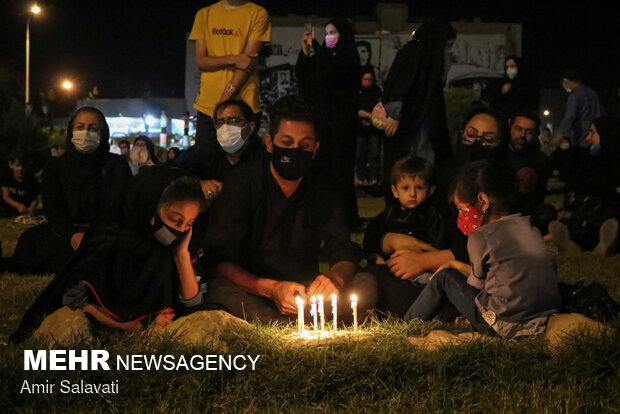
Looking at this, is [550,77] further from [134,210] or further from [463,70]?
[134,210]

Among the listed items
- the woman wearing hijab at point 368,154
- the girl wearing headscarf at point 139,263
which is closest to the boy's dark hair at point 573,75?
the woman wearing hijab at point 368,154

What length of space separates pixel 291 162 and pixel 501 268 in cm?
150

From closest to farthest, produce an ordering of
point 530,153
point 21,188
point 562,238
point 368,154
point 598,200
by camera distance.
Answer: point 530,153 → point 562,238 → point 598,200 → point 21,188 → point 368,154

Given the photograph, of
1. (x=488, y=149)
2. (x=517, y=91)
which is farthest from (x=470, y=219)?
(x=517, y=91)

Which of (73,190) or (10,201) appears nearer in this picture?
(73,190)

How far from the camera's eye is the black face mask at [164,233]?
462 cm

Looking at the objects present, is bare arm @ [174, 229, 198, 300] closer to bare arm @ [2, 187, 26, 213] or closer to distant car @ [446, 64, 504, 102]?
bare arm @ [2, 187, 26, 213]

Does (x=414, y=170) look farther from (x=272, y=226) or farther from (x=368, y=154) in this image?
(x=368, y=154)

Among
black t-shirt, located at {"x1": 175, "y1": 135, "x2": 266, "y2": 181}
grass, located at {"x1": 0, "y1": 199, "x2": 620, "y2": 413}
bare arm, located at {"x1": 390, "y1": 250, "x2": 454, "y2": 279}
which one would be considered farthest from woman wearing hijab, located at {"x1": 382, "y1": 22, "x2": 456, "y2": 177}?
grass, located at {"x1": 0, "y1": 199, "x2": 620, "y2": 413}

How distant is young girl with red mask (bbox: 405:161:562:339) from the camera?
4266mm

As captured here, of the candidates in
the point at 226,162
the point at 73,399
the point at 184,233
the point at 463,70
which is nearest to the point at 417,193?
the point at 226,162

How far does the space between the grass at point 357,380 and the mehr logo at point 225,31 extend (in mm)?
3393

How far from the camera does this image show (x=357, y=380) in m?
3.61

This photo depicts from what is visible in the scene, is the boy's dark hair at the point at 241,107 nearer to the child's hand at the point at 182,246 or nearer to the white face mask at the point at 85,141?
the white face mask at the point at 85,141
